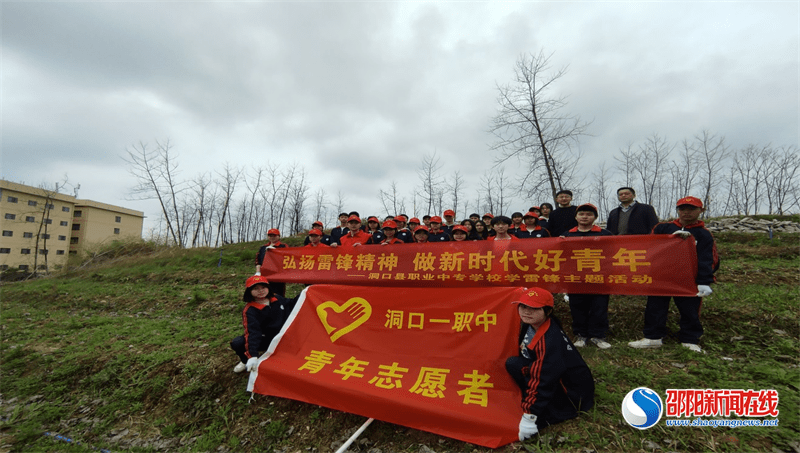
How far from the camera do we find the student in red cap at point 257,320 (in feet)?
13.5

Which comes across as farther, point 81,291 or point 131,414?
point 81,291

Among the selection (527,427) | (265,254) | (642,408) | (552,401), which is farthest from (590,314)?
(265,254)

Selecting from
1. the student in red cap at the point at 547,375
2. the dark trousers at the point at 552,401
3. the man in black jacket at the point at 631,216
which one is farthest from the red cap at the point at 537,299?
the man in black jacket at the point at 631,216

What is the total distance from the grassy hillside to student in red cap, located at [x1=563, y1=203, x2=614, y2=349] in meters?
0.26

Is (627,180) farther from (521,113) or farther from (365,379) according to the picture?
(365,379)

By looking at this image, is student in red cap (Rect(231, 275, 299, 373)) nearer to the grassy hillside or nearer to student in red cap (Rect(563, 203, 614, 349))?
the grassy hillside

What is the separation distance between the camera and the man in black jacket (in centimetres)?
491

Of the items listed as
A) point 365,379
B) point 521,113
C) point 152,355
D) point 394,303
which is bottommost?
point 152,355

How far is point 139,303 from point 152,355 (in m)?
6.49

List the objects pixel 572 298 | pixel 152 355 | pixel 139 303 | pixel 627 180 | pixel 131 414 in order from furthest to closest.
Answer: pixel 627 180 < pixel 139 303 < pixel 152 355 < pixel 572 298 < pixel 131 414

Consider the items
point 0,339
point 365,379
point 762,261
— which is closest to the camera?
point 365,379

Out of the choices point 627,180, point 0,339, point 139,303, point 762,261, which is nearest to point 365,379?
point 0,339

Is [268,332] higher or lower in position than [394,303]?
lower

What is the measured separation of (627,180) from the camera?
3112 centimetres
